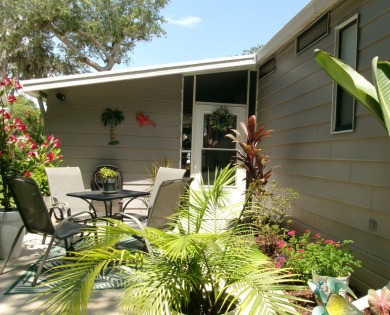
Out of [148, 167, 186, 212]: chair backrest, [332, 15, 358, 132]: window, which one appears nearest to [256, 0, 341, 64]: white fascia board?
[332, 15, 358, 132]: window

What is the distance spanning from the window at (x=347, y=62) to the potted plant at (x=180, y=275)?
83.8 inches

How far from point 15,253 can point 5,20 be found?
1657cm

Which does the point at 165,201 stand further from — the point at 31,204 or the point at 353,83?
the point at 353,83

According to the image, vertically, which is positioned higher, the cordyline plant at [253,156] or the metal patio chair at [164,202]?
the cordyline plant at [253,156]

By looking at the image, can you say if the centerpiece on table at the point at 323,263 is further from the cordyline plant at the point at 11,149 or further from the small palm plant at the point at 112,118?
the small palm plant at the point at 112,118

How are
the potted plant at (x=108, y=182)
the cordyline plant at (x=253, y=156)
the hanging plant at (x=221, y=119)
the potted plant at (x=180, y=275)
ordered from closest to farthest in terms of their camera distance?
the potted plant at (x=180, y=275) → the potted plant at (x=108, y=182) → the cordyline plant at (x=253, y=156) → the hanging plant at (x=221, y=119)

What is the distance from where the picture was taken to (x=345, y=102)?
146 inches

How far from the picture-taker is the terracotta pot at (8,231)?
389 centimetres

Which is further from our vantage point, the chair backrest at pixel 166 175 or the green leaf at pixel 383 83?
the chair backrest at pixel 166 175

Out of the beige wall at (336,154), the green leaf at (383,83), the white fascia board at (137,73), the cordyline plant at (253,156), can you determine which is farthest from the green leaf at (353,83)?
the white fascia board at (137,73)

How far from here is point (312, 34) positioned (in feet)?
14.5

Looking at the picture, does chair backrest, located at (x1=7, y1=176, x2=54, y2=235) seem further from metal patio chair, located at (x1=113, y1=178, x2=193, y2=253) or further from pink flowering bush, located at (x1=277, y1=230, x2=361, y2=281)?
pink flowering bush, located at (x1=277, y1=230, x2=361, y2=281)

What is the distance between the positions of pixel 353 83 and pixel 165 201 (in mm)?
2038

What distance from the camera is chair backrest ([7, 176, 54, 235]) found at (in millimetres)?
3223
